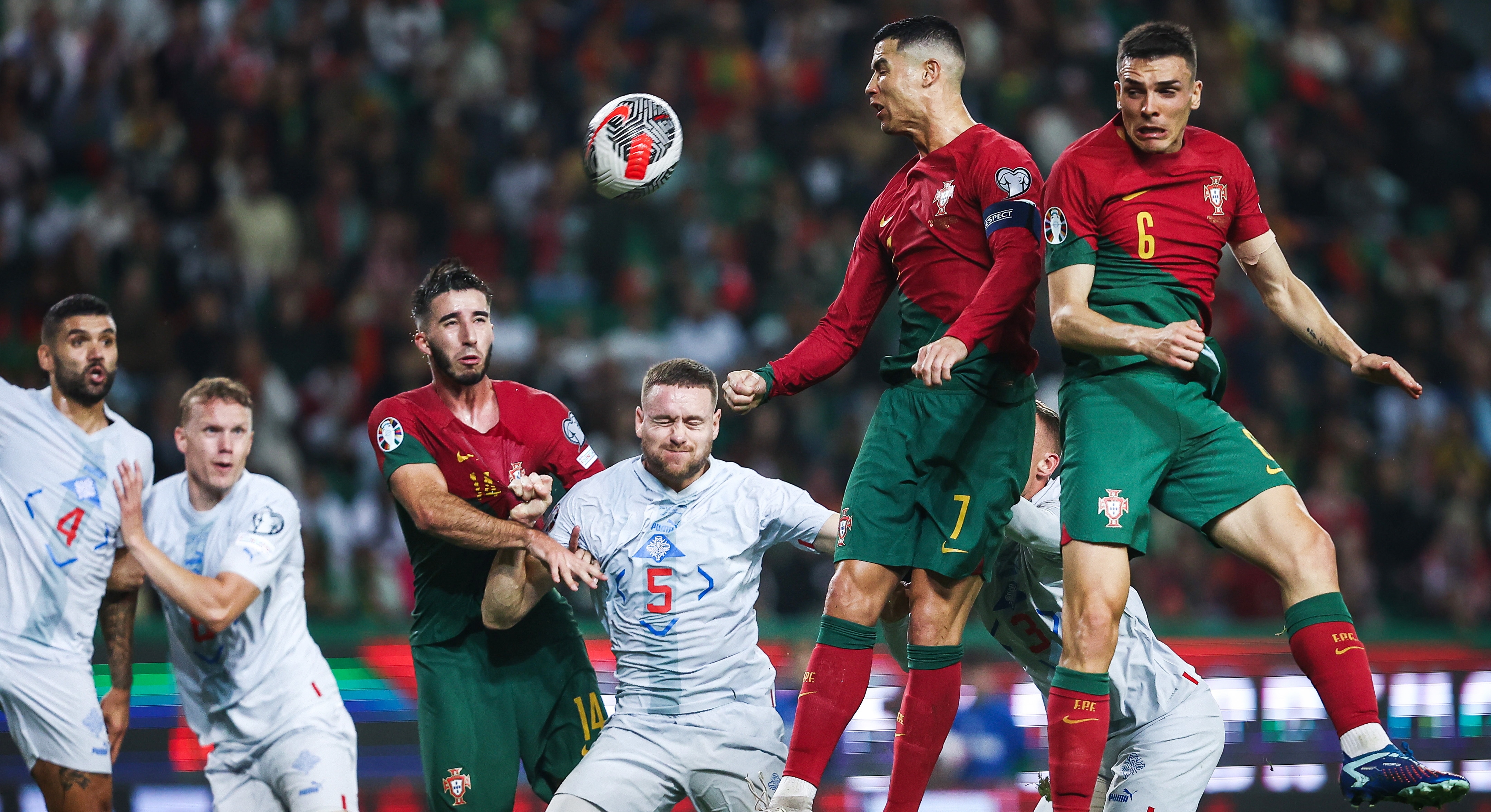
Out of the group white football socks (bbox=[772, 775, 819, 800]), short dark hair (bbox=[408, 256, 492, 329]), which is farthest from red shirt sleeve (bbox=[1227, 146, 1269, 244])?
short dark hair (bbox=[408, 256, 492, 329])

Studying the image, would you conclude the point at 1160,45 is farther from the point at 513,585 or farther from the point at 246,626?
the point at 246,626

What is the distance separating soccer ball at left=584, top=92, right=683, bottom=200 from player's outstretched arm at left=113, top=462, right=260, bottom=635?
221 centimetres

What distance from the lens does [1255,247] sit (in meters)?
4.69

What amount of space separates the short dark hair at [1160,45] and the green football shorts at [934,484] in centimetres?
125

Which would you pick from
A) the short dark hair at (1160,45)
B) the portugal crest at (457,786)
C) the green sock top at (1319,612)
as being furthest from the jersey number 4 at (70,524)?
the green sock top at (1319,612)

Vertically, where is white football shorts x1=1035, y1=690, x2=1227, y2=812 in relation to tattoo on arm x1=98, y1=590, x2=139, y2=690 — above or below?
below

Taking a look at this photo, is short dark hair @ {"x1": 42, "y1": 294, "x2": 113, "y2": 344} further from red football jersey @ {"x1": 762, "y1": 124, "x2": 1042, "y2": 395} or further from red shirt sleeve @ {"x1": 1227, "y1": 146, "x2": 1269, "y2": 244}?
red shirt sleeve @ {"x1": 1227, "y1": 146, "x2": 1269, "y2": 244}

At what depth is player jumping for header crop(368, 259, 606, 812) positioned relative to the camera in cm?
562

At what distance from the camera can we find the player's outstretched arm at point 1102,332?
410 centimetres

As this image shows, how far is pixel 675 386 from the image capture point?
16.8ft

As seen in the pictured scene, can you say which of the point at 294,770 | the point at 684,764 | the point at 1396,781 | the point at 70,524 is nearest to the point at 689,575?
the point at 684,764

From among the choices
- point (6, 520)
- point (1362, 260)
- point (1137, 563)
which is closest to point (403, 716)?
point (6, 520)

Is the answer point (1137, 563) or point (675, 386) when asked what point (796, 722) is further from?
point (1137, 563)

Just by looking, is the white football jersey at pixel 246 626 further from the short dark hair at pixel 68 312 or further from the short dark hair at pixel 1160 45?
the short dark hair at pixel 1160 45
